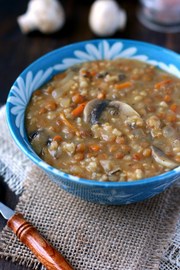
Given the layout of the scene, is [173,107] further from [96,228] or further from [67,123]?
[96,228]

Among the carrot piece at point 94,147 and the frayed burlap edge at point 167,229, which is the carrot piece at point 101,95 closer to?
the carrot piece at point 94,147

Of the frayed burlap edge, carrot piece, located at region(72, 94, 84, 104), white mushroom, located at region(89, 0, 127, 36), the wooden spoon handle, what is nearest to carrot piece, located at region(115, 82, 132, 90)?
carrot piece, located at region(72, 94, 84, 104)

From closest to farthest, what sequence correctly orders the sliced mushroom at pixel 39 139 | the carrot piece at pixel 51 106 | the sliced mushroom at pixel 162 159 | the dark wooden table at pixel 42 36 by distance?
the sliced mushroom at pixel 162 159
the sliced mushroom at pixel 39 139
the carrot piece at pixel 51 106
the dark wooden table at pixel 42 36

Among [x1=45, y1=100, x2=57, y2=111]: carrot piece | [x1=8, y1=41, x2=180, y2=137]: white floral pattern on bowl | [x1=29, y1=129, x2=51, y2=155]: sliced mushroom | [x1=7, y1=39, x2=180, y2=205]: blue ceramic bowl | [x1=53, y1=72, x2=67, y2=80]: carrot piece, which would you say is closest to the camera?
[x1=7, y1=39, x2=180, y2=205]: blue ceramic bowl

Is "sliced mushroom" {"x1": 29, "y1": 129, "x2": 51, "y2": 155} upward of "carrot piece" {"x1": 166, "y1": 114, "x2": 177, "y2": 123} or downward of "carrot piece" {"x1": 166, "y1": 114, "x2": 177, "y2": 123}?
upward

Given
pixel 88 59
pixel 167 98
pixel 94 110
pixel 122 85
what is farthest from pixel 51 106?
pixel 167 98

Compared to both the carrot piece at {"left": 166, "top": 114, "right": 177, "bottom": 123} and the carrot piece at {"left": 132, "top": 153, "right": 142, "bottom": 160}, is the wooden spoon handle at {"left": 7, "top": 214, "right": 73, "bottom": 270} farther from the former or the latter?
the carrot piece at {"left": 166, "top": 114, "right": 177, "bottom": 123}

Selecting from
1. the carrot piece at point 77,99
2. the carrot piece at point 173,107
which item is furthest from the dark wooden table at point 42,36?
the carrot piece at point 173,107
